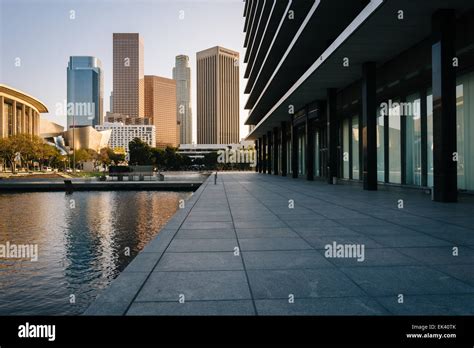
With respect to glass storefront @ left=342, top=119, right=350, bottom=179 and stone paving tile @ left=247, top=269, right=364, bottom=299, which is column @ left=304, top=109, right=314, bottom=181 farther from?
stone paving tile @ left=247, top=269, right=364, bottom=299

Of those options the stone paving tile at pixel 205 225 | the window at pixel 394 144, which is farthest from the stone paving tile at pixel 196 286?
the window at pixel 394 144

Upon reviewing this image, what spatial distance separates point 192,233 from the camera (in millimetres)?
7863

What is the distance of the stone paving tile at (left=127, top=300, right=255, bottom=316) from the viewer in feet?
11.7

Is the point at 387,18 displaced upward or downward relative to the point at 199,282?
upward

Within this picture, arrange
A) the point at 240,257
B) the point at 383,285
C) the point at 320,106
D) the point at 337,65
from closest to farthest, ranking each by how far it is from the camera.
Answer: the point at 383,285 < the point at 240,257 < the point at 337,65 < the point at 320,106

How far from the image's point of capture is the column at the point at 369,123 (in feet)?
61.5

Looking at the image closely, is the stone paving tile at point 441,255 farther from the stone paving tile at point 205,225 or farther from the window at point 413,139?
the window at point 413,139

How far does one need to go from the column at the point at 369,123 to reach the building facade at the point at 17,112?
10239 cm

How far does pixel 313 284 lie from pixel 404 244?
9.25ft

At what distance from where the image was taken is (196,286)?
173 inches

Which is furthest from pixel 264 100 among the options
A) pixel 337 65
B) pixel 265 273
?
pixel 265 273

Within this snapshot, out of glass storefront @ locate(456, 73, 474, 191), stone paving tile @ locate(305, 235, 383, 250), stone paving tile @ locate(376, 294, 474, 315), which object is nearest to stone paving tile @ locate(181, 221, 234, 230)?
stone paving tile @ locate(305, 235, 383, 250)

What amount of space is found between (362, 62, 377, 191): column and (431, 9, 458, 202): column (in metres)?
6.04
